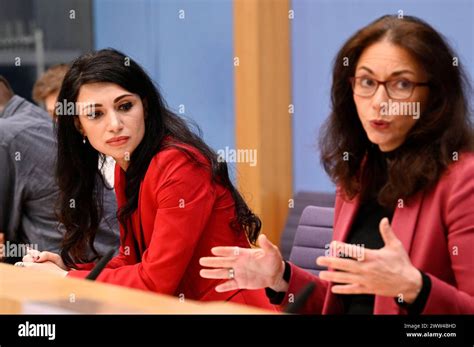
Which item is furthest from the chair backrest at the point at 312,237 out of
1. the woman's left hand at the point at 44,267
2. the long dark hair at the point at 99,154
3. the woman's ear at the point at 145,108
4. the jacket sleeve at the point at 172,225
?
the woman's left hand at the point at 44,267

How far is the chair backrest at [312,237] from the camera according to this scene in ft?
9.00

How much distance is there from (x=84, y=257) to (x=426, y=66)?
1230 mm

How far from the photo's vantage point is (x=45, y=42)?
5812 millimetres

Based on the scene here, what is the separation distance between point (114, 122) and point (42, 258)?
45 cm

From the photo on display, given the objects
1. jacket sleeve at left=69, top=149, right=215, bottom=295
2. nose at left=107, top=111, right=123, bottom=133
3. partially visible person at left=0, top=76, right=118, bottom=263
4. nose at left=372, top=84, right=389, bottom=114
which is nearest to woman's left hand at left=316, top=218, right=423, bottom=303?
nose at left=372, top=84, right=389, bottom=114

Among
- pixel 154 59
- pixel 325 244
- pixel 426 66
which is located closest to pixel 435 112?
pixel 426 66

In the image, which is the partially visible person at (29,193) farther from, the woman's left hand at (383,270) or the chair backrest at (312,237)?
the woman's left hand at (383,270)

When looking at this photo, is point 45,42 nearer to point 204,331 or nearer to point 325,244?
point 325,244

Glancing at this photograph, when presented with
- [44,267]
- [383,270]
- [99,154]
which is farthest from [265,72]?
[383,270]

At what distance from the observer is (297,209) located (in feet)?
12.9

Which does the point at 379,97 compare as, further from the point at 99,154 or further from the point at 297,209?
the point at 297,209

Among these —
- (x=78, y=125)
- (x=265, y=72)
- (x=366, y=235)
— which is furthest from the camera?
(x=265, y=72)

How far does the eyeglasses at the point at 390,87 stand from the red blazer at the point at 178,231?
553 millimetres

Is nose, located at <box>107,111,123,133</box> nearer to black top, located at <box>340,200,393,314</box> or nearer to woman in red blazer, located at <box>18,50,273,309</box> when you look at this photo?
woman in red blazer, located at <box>18,50,273,309</box>
